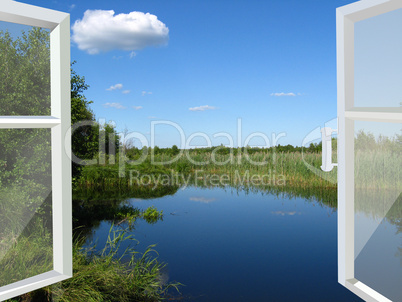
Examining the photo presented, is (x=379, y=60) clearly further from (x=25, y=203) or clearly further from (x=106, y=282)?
(x=106, y=282)

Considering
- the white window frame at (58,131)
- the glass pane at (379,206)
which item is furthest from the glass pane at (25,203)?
the glass pane at (379,206)

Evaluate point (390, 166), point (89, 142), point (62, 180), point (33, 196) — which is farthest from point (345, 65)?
point (89, 142)

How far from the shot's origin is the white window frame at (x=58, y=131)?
187 cm

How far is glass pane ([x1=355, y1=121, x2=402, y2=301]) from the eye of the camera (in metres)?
1.72

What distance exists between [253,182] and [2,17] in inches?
336

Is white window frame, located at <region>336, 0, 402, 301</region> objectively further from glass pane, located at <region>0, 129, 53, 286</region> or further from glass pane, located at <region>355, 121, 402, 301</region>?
glass pane, located at <region>0, 129, 53, 286</region>

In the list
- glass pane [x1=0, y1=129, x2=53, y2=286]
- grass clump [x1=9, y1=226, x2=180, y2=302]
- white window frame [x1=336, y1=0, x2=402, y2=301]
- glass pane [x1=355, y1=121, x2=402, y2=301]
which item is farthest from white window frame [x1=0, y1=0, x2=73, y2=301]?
glass pane [x1=355, y1=121, x2=402, y2=301]

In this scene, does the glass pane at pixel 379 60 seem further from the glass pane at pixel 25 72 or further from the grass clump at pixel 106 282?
the grass clump at pixel 106 282

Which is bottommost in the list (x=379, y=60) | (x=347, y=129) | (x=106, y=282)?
(x=106, y=282)

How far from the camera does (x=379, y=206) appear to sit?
181 cm

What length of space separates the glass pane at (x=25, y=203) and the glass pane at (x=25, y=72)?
21cm

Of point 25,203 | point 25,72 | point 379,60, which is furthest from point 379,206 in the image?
point 25,72

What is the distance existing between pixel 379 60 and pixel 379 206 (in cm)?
84

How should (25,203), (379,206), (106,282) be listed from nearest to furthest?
(379,206) → (25,203) → (106,282)
